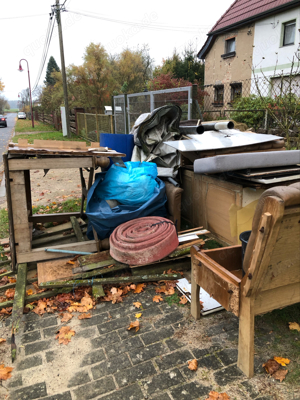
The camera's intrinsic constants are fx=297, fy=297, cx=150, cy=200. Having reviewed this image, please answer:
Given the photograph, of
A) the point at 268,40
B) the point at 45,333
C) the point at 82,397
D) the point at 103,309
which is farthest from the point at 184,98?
the point at 268,40

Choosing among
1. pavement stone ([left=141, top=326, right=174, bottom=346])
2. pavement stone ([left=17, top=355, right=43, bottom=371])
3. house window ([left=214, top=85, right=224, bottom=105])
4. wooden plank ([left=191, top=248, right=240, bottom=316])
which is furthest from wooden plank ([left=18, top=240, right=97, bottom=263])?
house window ([left=214, top=85, right=224, bottom=105])

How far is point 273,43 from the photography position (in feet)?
47.7

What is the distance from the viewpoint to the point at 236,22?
1608 cm

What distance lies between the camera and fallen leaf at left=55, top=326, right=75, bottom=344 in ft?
7.89

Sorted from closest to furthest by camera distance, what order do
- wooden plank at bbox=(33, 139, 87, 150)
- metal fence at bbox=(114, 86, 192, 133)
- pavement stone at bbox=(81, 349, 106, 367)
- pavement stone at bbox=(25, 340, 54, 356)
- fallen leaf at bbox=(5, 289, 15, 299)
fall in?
pavement stone at bbox=(81, 349, 106, 367) < pavement stone at bbox=(25, 340, 54, 356) < fallen leaf at bbox=(5, 289, 15, 299) < wooden plank at bbox=(33, 139, 87, 150) < metal fence at bbox=(114, 86, 192, 133)

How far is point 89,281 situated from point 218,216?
178cm

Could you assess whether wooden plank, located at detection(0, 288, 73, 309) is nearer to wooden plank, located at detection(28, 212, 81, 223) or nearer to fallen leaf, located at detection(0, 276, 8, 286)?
fallen leaf, located at detection(0, 276, 8, 286)

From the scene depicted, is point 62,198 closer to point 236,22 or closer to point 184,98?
point 184,98

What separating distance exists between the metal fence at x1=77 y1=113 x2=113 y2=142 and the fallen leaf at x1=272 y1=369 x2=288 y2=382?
11.1 m

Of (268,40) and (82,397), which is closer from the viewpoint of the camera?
(82,397)

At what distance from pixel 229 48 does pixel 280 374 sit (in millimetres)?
18918

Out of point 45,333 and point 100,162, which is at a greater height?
point 100,162

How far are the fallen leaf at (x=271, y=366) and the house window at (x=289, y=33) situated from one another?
15363 mm

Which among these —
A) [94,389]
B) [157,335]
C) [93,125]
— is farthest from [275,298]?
[93,125]
